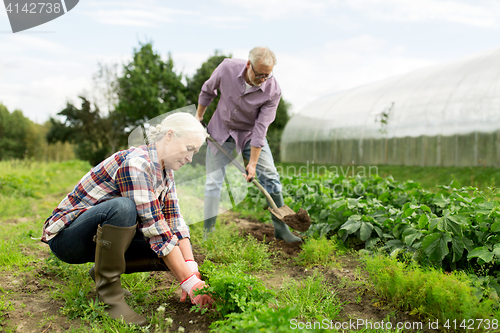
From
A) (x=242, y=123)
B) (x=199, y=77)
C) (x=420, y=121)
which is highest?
(x=199, y=77)

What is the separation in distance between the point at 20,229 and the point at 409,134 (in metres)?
10.1

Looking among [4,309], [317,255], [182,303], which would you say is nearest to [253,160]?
[317,255]

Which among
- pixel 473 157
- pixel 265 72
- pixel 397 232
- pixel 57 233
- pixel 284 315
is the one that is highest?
pixel 265 72

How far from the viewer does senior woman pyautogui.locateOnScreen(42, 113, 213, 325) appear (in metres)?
1.75

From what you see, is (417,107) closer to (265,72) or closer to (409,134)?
(409,134)

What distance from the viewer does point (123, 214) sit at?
173 cm

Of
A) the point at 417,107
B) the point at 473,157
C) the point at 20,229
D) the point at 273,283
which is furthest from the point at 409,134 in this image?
the point at 20,229

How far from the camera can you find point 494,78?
8828 millimetres

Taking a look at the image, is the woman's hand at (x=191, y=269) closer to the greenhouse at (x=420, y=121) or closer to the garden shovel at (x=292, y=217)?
the garden shovel at (x=292, y=217)

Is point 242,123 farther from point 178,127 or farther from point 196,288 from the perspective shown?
point 196,288

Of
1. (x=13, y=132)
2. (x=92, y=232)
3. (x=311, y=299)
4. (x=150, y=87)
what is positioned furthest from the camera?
(x=13, y=132)

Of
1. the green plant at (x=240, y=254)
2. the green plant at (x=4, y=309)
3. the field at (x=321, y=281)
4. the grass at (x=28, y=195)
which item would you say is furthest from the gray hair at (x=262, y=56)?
the grass at (x=28, y=195)

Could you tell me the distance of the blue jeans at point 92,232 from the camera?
173 cm

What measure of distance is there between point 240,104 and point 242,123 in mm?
212
